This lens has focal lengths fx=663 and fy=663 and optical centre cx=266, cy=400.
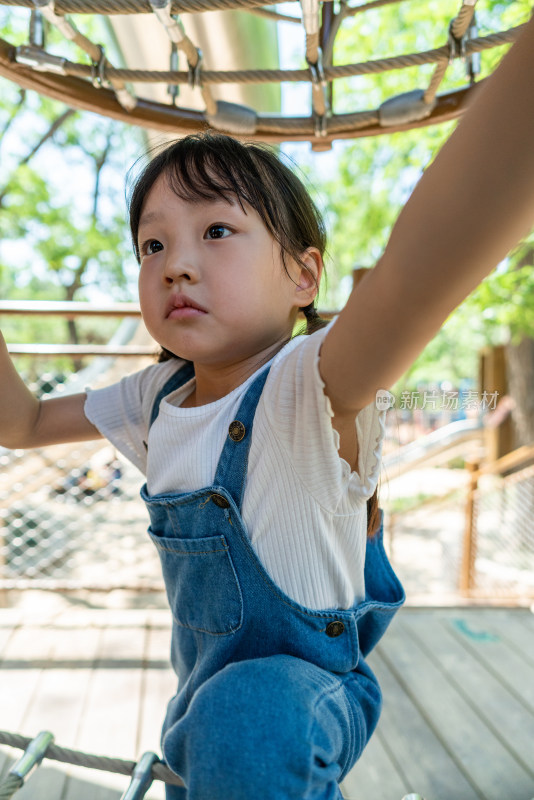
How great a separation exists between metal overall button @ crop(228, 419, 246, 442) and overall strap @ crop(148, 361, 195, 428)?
22 cm

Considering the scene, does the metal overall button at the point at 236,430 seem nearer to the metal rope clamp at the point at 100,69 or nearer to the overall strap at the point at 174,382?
the overall strap at the point at 174,382

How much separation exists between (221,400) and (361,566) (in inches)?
9.5

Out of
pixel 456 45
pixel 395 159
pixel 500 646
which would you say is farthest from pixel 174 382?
pixel 395 159

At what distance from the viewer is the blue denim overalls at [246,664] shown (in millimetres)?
545

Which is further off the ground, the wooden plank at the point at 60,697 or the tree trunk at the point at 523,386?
the tree trunk at the point at 523,386

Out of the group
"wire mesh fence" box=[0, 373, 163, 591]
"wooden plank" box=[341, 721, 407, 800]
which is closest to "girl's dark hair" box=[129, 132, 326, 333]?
"wooden plank" box=[341, 721, 407, 800]

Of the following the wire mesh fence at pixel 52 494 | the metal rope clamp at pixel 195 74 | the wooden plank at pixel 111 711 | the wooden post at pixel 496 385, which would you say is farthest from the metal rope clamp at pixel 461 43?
the wooden post at pixel 496 385

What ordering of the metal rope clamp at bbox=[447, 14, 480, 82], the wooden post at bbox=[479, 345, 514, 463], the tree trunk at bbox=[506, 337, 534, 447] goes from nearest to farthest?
the metal rope clamp at bbox=[447, 14, 480, 82], the tree trunk at bbox=[506, 337, 534, 447], the wooden post at bbox=[479, 345, 514, 463]

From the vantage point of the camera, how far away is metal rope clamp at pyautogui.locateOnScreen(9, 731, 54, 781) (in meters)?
0.85

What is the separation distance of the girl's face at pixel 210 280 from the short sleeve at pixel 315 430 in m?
0.07

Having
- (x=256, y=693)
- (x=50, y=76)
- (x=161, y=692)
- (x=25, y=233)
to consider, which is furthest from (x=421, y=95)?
(x=25, y=233)

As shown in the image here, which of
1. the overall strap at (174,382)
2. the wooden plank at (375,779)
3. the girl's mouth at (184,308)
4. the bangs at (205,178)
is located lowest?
the wooden plank at (375,779)

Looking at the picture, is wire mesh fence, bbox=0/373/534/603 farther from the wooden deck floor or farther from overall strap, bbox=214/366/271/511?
overall strap, bbox=214/366/271/511

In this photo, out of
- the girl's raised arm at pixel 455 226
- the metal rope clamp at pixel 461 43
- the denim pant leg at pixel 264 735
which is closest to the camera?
the girl's raised arm at pixel 455 226
